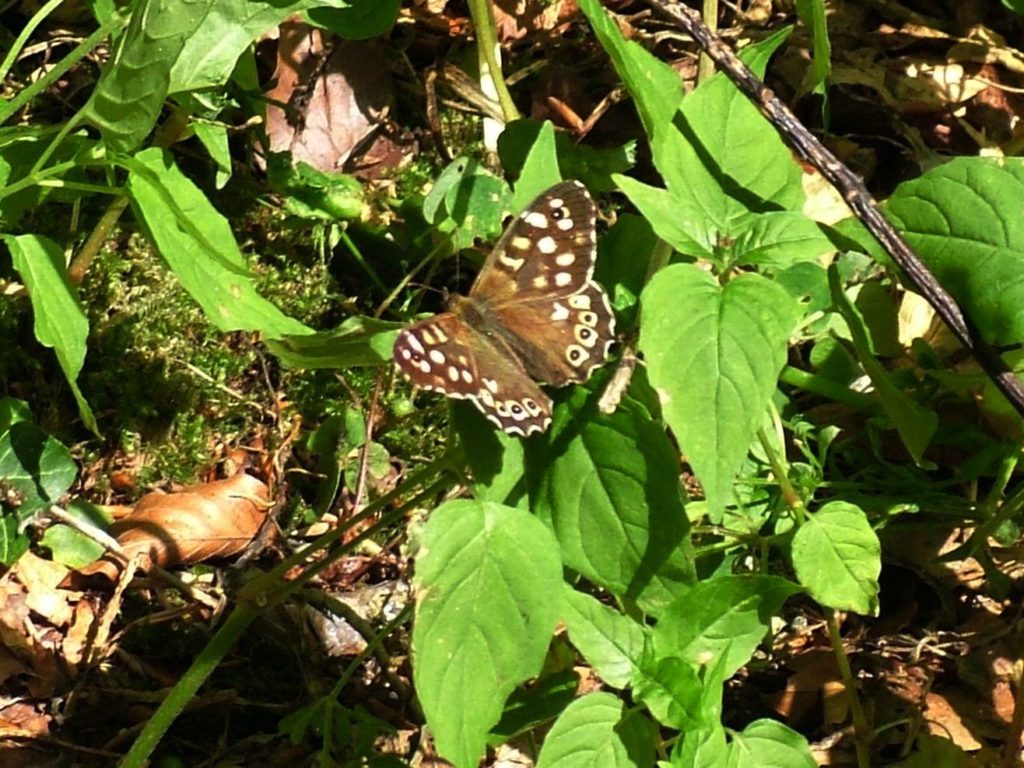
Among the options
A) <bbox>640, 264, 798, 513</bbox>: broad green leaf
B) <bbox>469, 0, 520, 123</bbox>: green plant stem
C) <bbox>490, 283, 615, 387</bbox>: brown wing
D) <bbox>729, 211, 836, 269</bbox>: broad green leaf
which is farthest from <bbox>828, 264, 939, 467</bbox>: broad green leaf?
<bbox>469, 0, 520, 123</bbox>: green plant stem

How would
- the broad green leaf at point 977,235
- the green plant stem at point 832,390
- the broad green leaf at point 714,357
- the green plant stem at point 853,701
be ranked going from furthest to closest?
the green plant stem at point 832,390, the green plant stem at point 853,701, the broad green leaf at point 977,235, the broad green leaf at point 714,357

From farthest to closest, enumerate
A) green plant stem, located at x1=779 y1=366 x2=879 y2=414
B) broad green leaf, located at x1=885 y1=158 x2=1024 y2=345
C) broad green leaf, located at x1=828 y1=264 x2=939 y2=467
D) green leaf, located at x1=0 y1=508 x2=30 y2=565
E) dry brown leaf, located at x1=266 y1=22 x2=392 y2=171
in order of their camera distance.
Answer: dry brown leaf, located at x1=266 y1=22 x2=392 y2=171 → green plant stem, located at x1=779 y1=366 x2=879 y2=414 → green leaf, located at x1=0 y1=508 x2=30 y2=565 → broad green leaf, located at x1=828 y1=264 x2=939 y2=467 → broad green leaf, located at x1=885 y1=158 x2=1024 y2=345

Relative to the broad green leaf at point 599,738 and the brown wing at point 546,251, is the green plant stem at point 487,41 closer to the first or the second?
the brown wing at point 546,251

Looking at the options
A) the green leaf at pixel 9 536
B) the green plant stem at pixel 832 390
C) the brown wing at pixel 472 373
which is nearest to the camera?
the brown wing at pixel 472 373

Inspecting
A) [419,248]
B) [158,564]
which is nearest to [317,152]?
[419,248]

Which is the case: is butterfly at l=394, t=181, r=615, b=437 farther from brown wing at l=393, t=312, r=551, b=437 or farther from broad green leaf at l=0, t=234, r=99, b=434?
broad green leaf at l=0, t=234, r=99, b=434

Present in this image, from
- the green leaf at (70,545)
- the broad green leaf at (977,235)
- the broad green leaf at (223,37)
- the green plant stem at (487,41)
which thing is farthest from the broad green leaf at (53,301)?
the broad green leaf at (977,235)

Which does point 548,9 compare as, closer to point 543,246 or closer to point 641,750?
point 543,246

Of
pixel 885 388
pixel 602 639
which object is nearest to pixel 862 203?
pixel 885 388
